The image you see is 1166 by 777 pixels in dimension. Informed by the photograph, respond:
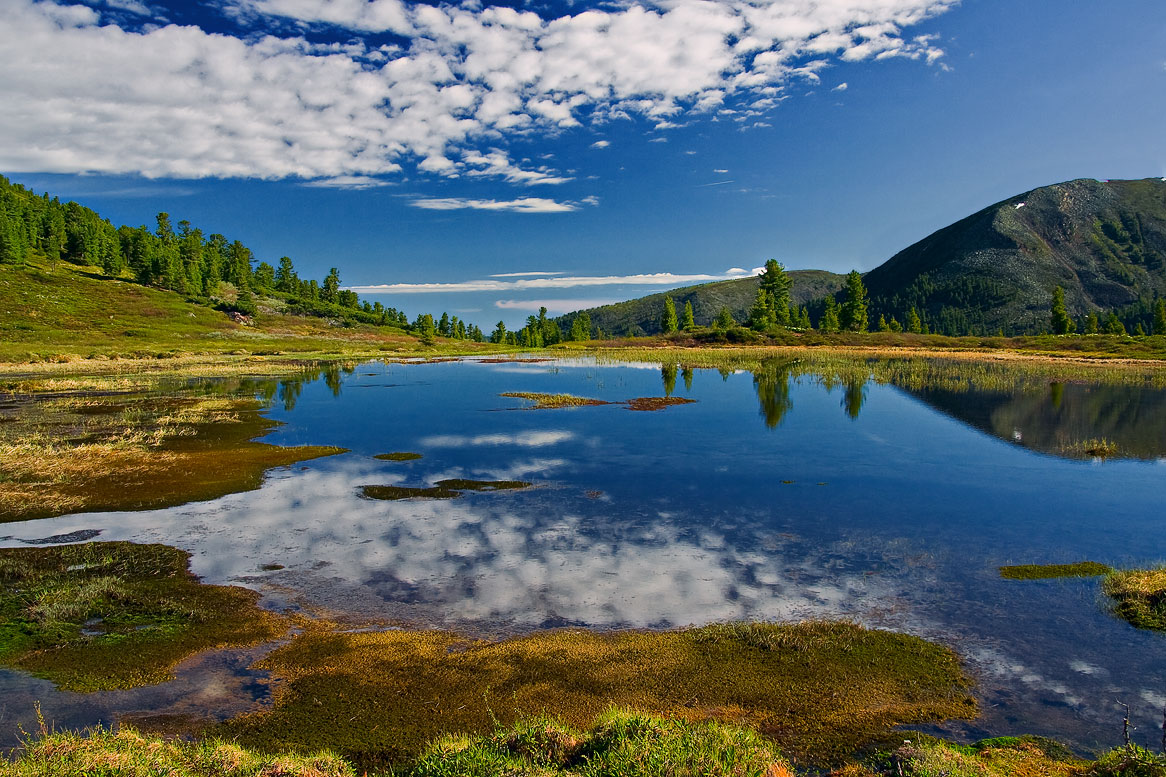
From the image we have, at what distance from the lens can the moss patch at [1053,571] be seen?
13.4 metres

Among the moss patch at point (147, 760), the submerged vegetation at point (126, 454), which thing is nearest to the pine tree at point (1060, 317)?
the submerged vegetation at point (126, 454)

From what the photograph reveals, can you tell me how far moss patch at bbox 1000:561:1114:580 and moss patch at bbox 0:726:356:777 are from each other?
45.9 feet

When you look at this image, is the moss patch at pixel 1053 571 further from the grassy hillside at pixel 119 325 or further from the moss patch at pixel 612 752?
the grassy hillside at pixel 119 325

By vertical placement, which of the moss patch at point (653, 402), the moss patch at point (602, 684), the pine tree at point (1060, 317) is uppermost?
the pine tree at point (1060, 317)

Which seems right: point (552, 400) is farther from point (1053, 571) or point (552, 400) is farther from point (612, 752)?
point (612, 752)

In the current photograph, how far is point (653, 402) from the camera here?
4472 cm

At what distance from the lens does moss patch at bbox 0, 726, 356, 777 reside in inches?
232

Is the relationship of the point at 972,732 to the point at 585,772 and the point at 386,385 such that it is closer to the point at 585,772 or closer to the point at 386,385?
the point at 585,772

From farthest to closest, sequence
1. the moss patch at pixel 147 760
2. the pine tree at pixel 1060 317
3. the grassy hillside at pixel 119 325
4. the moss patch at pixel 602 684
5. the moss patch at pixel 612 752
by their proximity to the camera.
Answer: the pine tree at pixel 1060 317 → the grassy hillside at pixel 119 325 → the moss patch at pixel 602 684 → the moss patch at pixel 612 752 → the moss patch at pixel 147 760

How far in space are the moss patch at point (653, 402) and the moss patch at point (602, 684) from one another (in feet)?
A: 102

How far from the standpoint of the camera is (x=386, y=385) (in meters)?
59.9

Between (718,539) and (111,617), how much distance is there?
514 inches

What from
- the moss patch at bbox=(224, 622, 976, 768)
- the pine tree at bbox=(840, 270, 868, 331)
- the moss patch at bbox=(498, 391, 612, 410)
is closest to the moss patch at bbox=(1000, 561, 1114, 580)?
the moss patch at bbox=(224, 622, 976, 768)

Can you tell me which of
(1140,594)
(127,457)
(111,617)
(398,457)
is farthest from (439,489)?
(1140,594)
